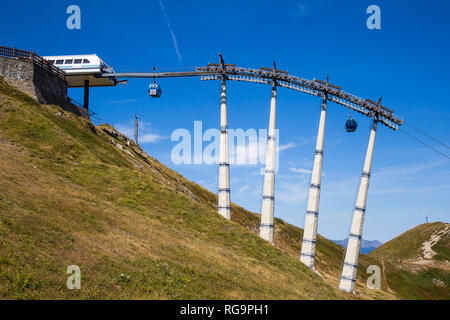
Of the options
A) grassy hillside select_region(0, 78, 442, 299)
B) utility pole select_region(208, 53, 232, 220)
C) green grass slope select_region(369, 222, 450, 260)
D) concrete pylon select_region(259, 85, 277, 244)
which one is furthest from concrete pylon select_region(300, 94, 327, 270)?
green grass slope select_region(369, 222, 450, 260)

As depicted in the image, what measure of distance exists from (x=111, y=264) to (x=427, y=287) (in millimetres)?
95942

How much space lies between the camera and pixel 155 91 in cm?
5281

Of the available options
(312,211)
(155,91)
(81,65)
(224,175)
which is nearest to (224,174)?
(224,175)

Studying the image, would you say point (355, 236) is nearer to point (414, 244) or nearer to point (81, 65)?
point (81, 65)

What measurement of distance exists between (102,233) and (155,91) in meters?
31.8

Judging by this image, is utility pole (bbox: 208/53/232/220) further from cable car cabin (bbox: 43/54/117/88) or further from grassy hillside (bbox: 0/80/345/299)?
cable car cabin (bbox: 43/54/117/88)

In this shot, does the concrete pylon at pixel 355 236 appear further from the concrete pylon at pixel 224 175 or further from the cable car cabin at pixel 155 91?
the cable car cabin at pixel 155 91

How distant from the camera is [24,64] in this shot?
167 feet

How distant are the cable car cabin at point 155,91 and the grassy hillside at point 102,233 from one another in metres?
10.7

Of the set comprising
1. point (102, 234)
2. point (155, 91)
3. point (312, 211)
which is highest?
point (155, 91)

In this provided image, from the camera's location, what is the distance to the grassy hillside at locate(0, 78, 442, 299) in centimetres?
1789

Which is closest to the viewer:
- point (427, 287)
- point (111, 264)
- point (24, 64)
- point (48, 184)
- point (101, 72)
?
point (111, 264)
